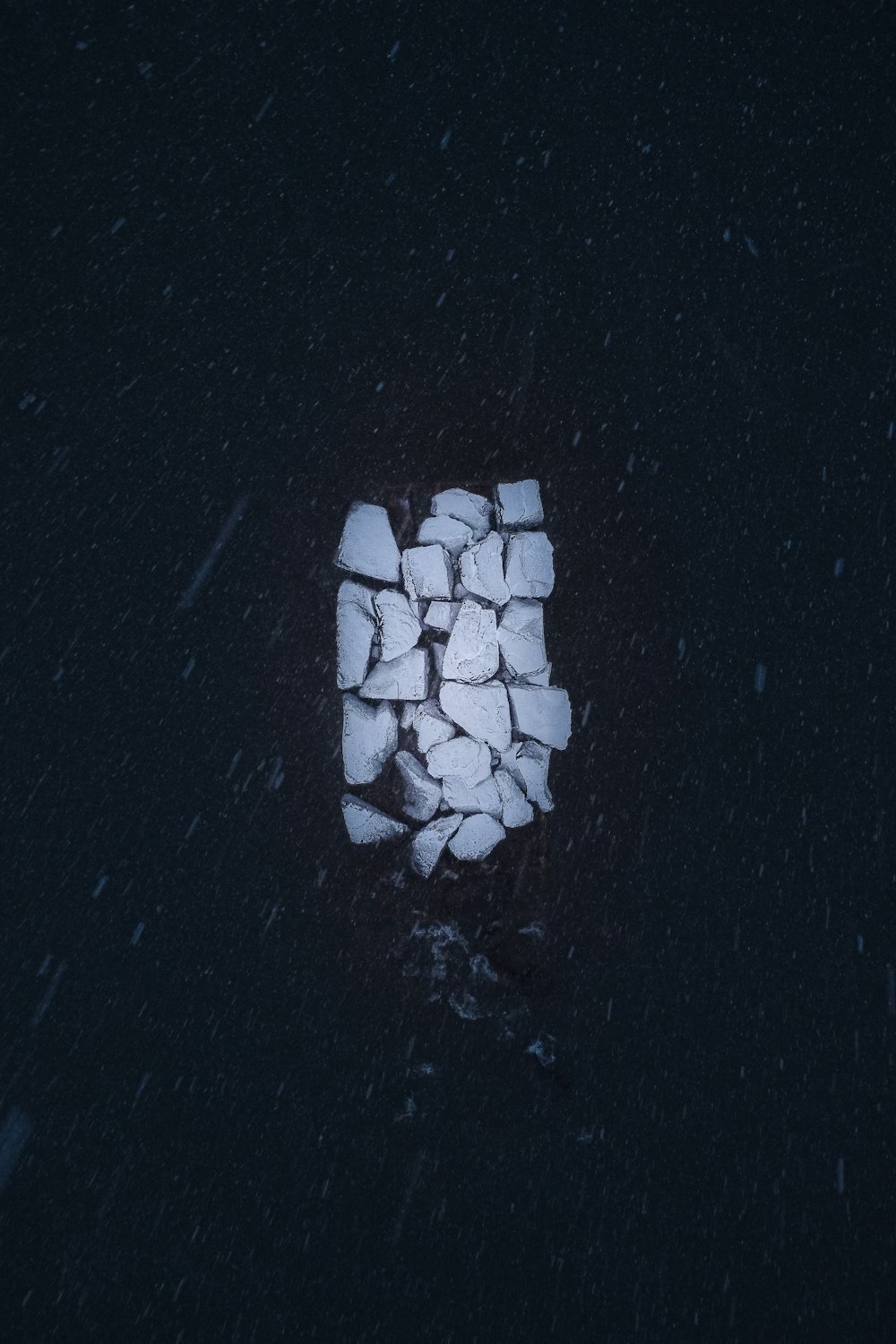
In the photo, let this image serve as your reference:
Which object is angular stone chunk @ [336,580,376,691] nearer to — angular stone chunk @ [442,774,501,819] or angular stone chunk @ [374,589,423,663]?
angular stone chunk @ [374,589,423,663]

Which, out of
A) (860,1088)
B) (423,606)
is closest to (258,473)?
(423,606)

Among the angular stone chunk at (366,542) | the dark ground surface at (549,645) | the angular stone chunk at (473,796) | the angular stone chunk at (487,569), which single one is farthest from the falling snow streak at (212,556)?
the angular stone chunk at (473,796)

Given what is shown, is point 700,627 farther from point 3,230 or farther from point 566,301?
point 3,230

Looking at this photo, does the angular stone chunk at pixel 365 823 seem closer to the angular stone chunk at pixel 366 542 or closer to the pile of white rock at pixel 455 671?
the pile of white rock at pixel 455 671

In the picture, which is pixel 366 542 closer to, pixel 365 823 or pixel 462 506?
pixel 462 506

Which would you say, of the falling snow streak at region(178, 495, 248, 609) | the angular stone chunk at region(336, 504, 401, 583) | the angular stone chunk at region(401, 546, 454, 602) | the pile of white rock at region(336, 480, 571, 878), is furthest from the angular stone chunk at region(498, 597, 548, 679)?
the falling snow streak at region(178, 495, 248, 609)

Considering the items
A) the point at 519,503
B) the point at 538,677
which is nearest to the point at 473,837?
the point at 538,677

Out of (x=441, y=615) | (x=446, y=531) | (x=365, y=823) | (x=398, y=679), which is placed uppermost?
(x=446, y=531)
